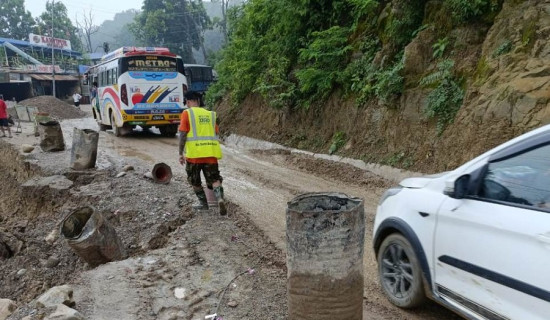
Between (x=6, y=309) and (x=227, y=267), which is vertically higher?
(x=227, y=267)

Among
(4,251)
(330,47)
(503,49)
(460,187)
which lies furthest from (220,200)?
(330,47)

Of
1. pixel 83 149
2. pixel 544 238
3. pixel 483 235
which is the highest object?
pixel 544 238

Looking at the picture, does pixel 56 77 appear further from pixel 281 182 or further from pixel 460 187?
pixel 460 187

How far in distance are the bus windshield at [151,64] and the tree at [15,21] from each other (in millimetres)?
52810

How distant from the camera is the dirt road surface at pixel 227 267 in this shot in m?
3.73

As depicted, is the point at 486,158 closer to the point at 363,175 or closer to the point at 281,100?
the point at 363,175

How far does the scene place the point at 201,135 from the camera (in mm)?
6328

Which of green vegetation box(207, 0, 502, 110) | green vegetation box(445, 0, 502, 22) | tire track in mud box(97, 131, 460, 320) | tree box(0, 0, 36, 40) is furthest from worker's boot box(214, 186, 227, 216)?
tree box(0, 0, 36, 40)

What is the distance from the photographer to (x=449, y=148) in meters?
7.74

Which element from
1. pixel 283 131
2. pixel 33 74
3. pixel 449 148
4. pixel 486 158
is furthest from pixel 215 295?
pixel 33 74

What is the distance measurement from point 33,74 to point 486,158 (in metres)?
45.5

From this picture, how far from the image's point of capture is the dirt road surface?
3730 mm

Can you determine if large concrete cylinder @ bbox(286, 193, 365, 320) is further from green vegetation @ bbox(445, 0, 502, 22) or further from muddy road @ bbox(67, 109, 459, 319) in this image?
green vegetation @ bbox(445, 0, 502, 22)

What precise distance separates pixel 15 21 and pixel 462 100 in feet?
215
